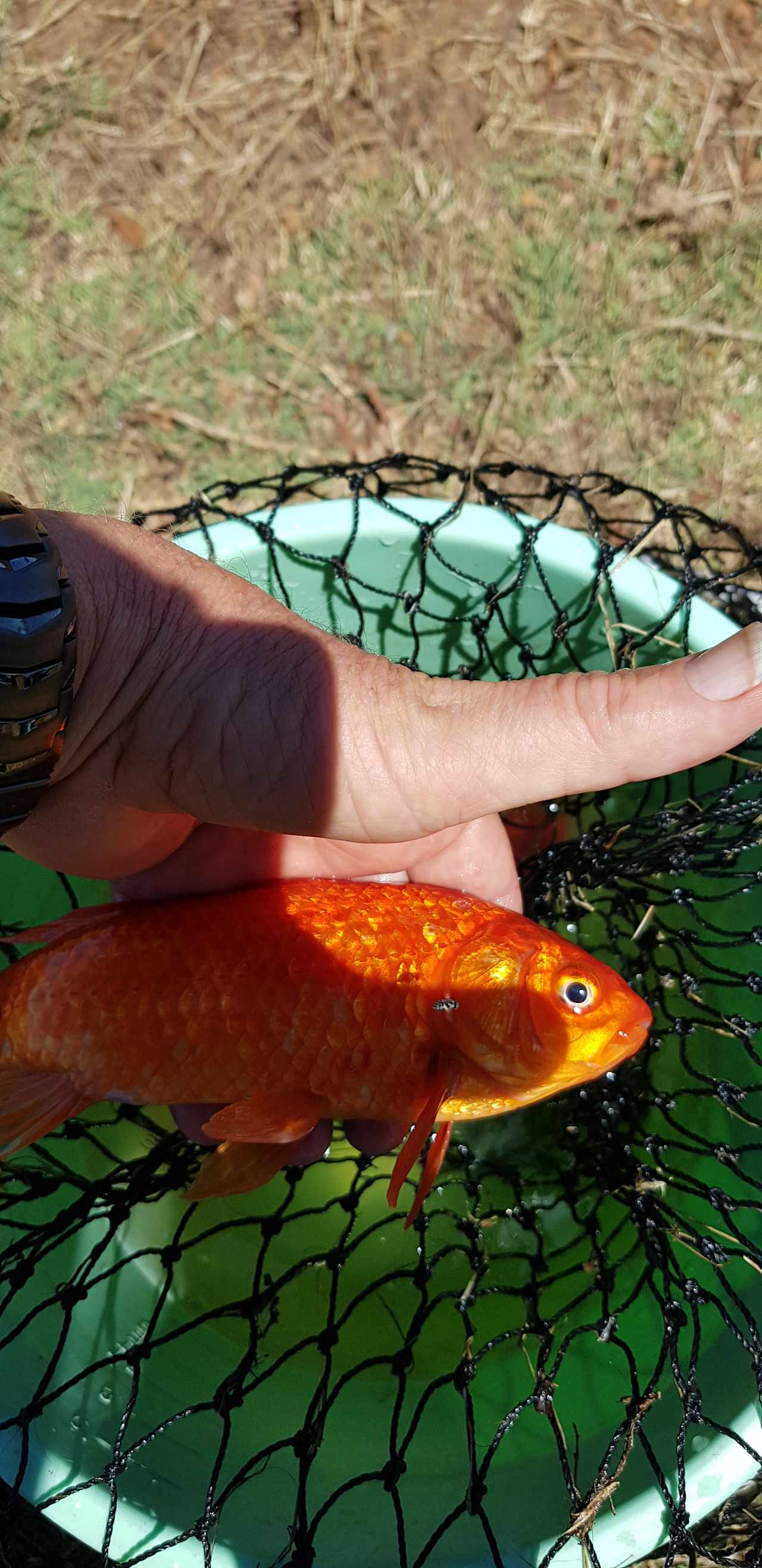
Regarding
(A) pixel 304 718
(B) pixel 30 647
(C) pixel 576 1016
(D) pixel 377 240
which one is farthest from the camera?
(D) pixel 377 240

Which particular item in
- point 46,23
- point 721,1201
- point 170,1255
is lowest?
point 721,1201

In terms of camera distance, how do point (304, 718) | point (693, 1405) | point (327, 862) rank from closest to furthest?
point (304, 718) → point (693, 1405) → point (327, 862)

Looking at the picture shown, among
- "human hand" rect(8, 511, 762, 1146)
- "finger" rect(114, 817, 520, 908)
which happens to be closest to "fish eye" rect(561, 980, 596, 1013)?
"human hand" rect(8, 511, 762, 1146)

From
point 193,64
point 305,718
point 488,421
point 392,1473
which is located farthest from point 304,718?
point 193,64

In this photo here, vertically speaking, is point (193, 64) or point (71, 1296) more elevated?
point (193, 64)

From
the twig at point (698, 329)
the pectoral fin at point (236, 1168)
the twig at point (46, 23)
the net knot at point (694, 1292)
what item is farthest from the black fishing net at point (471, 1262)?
the twig at point (46, 23)

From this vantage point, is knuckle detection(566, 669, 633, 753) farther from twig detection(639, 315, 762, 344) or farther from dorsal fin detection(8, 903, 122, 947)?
twig detection(639, 315, 762, 344)

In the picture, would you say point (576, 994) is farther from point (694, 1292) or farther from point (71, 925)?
point (71, 925)

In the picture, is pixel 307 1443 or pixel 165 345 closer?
pixel 307 1443
